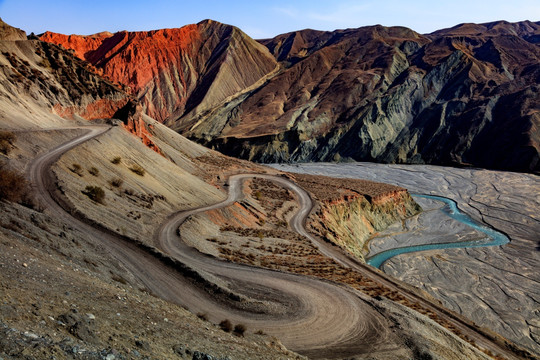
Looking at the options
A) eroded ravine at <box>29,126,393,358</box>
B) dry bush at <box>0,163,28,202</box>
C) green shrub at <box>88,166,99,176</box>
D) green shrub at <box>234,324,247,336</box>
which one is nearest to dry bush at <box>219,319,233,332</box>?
green shrub at <box>234,324,247,336</box>

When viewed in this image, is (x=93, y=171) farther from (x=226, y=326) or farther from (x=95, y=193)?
(x=226, y=326)

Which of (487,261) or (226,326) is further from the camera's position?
(487,261)

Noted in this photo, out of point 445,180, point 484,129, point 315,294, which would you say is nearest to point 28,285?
point 315,294

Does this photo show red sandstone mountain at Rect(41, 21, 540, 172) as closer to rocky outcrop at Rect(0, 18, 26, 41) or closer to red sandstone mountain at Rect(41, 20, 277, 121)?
red sandstone mountain at Rect(41, 20, 277, 121)

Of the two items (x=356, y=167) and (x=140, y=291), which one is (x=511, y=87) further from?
(x=140, y=291)

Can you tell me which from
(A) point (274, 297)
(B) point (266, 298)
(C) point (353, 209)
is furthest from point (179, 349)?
(C) point (353, 209)

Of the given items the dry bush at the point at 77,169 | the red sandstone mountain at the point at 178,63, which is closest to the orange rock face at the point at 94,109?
the dry bush at the point at 77,169
